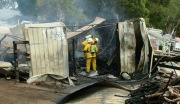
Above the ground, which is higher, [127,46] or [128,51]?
[127,46]

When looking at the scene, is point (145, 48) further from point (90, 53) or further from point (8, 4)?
point (8, 4)

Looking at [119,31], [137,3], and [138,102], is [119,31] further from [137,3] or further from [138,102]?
[137,3]

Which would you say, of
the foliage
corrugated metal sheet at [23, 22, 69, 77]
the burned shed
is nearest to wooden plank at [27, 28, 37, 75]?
corrugated metal sheet at [23, 22, 69, 77]

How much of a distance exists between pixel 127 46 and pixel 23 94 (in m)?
5.42

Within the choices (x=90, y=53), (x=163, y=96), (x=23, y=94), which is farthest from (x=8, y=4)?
(x=163, y=96)

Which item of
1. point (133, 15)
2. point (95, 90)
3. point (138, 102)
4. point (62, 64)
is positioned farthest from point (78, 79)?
point (133, 15)

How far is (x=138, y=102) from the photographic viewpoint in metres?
6.43

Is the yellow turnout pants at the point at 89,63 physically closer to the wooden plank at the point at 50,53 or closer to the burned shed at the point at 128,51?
the burned shed at the point at 128,51

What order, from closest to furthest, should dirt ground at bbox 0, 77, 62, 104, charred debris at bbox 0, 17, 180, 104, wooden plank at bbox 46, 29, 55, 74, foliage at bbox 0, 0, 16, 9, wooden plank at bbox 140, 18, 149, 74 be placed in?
dirt ground at bbox 0, 77, 62, 104 < charred debris at bbox 0, 17, 180, 104 < wooden plank at bbox 46, 29, 55, 74 < wooden plank at bbox 140, 18, 149, 74 < foliage at bbox 0, 0, 16, 9

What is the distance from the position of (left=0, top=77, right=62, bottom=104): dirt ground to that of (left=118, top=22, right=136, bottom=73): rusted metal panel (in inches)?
164

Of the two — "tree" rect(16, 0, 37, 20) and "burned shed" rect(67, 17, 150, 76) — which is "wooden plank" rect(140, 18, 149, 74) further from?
"tree" rect(16, 0, 37, 20)

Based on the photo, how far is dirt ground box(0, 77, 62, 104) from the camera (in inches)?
317

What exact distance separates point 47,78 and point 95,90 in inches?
125

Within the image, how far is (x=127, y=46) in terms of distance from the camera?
13.0 metres
